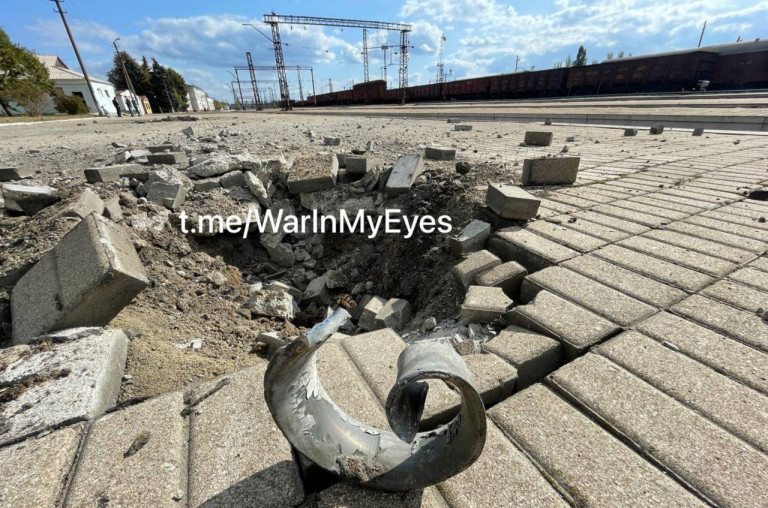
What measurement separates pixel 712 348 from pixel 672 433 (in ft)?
2.21

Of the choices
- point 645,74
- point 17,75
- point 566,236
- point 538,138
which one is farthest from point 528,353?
point 17,75

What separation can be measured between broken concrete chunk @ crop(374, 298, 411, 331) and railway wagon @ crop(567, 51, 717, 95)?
23657 mm

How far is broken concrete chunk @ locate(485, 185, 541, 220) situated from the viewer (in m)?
3.00

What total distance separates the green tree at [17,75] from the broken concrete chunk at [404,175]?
3683cm

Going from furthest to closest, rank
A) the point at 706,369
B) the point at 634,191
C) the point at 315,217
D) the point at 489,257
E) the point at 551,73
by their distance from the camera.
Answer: the point at 551,73 → the point at 315,217 → the point at 634,191 → the point at 489,257 → the point at 706,369

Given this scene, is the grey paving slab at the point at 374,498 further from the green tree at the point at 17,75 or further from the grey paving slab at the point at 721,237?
the green tree at the point at 17,75

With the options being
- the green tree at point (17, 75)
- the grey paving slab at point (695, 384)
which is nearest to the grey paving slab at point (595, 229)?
the grey paving slab at point (695, 384)

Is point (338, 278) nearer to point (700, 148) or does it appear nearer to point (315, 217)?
point (315, 217)

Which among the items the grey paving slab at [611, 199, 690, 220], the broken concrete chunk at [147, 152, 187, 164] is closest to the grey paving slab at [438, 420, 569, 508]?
the grey paving slab at [611, 199, 690, 220]

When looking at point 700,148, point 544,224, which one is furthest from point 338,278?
point 700,148

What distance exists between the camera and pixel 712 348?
5.31 ft

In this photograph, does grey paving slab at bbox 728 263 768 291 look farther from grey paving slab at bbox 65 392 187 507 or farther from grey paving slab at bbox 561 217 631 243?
grey paving slab at bbox 65 392 187 507

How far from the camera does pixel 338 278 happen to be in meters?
4.11

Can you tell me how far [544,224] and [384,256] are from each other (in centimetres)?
183
